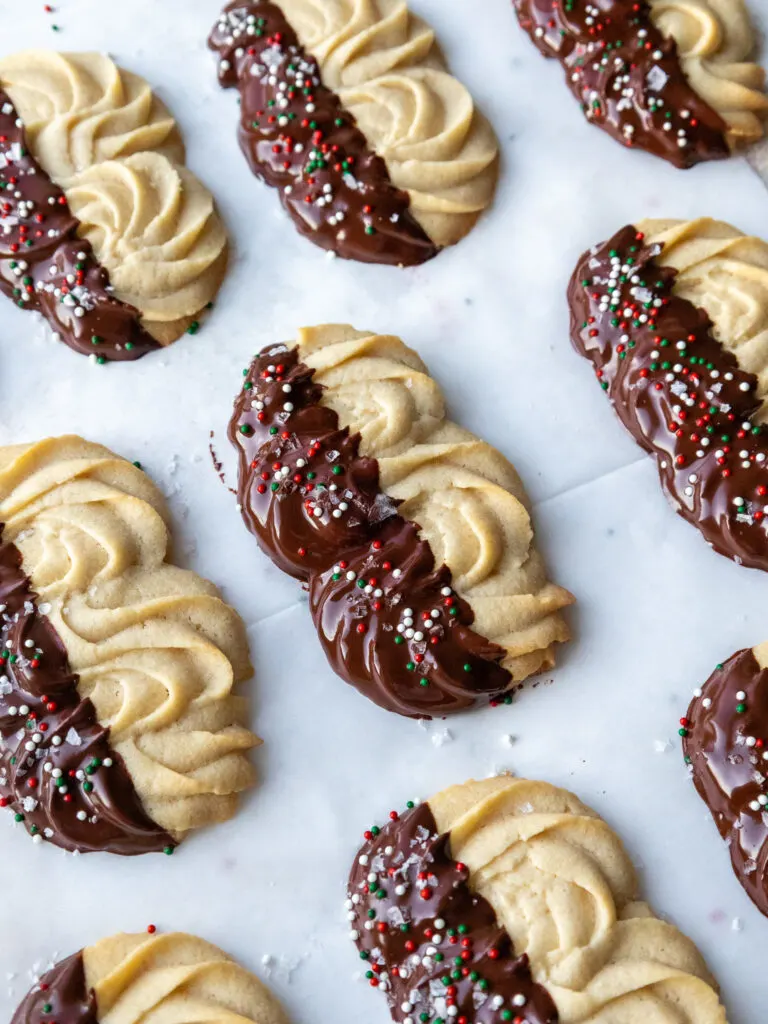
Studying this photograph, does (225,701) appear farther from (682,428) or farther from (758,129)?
(758,129)

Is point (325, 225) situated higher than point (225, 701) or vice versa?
point (325, 225)

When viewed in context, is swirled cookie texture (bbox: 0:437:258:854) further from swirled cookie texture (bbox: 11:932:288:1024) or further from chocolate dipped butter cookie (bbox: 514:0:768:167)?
chocolate dipped butter cookie (bbox: 514:0:768:167)

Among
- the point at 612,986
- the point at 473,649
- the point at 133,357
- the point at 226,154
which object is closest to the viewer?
the point at 612,986

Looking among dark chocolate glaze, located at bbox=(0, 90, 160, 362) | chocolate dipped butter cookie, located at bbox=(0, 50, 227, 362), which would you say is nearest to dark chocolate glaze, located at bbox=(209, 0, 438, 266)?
chocolate dipped butter cookie, located at bbox=(0, 50, 227, 362)

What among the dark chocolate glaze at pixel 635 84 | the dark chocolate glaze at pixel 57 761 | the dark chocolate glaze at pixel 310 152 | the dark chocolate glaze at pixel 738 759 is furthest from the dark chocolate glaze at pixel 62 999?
the dark chocolate glaze at pixel 635 84

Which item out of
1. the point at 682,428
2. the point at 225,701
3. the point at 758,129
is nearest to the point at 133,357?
the point at 225,701

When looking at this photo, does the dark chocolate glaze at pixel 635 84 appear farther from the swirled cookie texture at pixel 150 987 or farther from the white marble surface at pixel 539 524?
the swirled cookie texture at pixel 150 987
